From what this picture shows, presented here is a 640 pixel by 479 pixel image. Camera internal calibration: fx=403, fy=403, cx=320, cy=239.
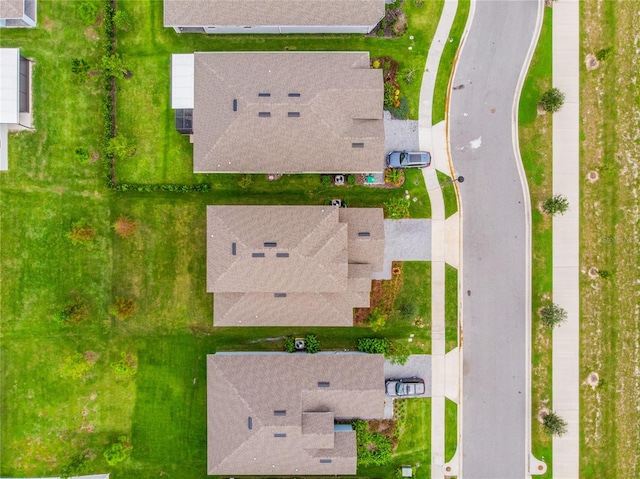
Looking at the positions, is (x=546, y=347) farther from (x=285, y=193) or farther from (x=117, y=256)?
(x=117, y=256)

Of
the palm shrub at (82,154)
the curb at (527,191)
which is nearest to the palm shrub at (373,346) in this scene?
the curb at (527,191)

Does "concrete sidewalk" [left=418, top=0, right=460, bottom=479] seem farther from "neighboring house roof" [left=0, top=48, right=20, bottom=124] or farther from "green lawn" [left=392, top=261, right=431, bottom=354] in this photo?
"neighboring house roof" [left=0, top=48, right=20, bottom=124]

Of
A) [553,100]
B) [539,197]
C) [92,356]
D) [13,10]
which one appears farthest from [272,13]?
[92,356]

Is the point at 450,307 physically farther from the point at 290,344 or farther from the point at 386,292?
the point at 290,344

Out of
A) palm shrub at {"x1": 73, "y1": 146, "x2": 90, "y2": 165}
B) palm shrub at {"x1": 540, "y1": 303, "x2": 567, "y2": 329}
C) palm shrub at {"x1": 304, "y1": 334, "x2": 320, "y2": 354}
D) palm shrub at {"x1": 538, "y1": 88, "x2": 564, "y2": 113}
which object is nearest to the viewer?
palm shrub at {"x1": 73, "y1": 146, "x2": 90, "y2": 165}

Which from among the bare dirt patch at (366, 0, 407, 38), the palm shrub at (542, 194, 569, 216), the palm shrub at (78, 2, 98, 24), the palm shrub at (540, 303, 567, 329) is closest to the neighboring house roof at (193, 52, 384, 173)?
the bare dirt patch at (366, 0, 407, 38)

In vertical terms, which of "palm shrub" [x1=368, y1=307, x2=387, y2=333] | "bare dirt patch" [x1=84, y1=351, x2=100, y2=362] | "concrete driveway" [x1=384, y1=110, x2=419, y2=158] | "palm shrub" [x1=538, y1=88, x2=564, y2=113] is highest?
"palm shrub" [x1=538, y1=88, x2=564, y2=113]

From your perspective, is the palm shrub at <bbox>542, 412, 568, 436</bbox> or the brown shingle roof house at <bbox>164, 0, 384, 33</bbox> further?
the palm shrub at <bbox>542, 412, 568, 436</bbox>
